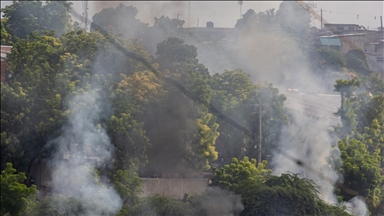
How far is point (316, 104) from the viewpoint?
4047 centimetres

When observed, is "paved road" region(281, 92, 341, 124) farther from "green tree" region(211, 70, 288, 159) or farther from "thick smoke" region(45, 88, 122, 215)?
"thick smoke" region(45, 88, 122, 215)

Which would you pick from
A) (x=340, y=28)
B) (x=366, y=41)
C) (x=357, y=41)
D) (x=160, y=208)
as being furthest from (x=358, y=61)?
(x=160, y=208)

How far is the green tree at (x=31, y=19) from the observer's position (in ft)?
145

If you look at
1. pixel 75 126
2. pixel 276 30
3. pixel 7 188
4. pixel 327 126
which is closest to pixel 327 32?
pixel 276 30

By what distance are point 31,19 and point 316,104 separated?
19.8 meters

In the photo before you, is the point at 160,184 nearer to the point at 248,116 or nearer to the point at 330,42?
the point at 248,116

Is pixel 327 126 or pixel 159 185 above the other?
pixel 327 126

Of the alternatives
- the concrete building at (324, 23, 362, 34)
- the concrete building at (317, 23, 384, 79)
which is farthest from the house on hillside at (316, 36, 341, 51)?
the concrete building at (324, 23, 362, 34)

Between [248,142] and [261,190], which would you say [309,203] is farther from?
[248,142]

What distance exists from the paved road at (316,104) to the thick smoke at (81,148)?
16.1 metres

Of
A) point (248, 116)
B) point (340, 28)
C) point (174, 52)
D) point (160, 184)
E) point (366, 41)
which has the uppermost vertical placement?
point (340, 28)

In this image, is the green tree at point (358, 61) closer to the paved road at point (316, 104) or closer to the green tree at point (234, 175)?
the paved road at point (316, 104)

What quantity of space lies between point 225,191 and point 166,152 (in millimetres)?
6283

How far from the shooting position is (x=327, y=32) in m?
55.9
